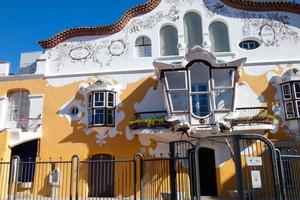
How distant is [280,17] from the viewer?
1970 centimetres

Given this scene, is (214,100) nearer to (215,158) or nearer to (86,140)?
(215,158)

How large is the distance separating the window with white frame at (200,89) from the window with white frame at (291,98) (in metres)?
3.10

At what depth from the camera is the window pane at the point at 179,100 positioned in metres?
17.6

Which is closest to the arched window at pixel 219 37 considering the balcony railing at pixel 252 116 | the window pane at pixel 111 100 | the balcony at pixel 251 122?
the balcony railing at pixel 252 116

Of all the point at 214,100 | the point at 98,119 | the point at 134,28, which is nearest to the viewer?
the point at 214,100

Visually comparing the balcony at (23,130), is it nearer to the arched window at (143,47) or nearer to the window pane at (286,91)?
the arched window at (143,47)

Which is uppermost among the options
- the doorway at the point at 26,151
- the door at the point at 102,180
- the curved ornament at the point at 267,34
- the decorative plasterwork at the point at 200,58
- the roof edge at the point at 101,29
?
the roof edge at the point at 101,29

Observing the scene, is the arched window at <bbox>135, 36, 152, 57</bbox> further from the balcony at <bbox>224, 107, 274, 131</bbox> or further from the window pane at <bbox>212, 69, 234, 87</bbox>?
the balcony at <bbox>224, 107, 274, 131</bbox>

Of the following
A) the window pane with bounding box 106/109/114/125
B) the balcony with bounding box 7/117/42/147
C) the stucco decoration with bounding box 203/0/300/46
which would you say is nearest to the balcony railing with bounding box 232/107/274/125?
the stucco decoration with bounding box 203/0/300/46

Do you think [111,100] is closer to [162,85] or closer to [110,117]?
[110,117]

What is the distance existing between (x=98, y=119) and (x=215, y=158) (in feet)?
22.5

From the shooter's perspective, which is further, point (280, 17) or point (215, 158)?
point (280, 17)

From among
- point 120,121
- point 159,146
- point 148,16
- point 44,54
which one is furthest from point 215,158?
point 44,54

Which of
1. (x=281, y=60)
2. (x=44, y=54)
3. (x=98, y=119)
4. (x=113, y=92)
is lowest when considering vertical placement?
(x=98, y=119)
